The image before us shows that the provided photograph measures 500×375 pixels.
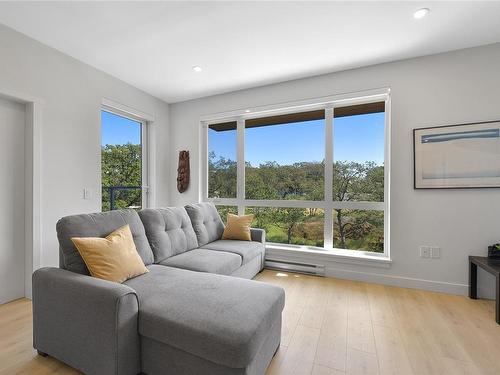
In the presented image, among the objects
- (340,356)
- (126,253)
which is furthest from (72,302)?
(340,356)

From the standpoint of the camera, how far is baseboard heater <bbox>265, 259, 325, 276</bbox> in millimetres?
3092

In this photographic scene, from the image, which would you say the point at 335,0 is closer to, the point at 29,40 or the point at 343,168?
the point at 343,168

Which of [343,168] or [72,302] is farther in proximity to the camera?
[343,168]

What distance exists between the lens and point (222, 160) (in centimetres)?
402

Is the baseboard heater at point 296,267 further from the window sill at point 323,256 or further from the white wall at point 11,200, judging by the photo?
the white wall at point 11,200

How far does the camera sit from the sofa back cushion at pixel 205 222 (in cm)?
291

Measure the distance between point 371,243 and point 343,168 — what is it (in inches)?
39.9

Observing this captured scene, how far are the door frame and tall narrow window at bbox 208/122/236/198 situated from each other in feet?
7.26

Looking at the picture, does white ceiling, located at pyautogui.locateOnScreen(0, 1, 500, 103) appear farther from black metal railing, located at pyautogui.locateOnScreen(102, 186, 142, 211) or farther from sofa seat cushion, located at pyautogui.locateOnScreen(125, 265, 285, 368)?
sofa seat cushion, located at pyautogui.locateOnScreen(125, 265, 285, 368)

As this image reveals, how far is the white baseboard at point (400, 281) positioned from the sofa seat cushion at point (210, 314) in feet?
5.58

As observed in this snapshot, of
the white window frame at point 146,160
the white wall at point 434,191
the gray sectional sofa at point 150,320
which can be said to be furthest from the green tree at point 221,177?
the gray sectional sofa at point 150,320

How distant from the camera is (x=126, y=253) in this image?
1763 millimetres

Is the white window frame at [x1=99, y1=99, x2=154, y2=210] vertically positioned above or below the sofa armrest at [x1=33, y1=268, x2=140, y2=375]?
above

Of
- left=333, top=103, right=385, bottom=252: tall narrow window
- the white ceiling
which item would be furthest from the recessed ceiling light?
left=333, top=103, right=385, bottom=252: tall narrow window
